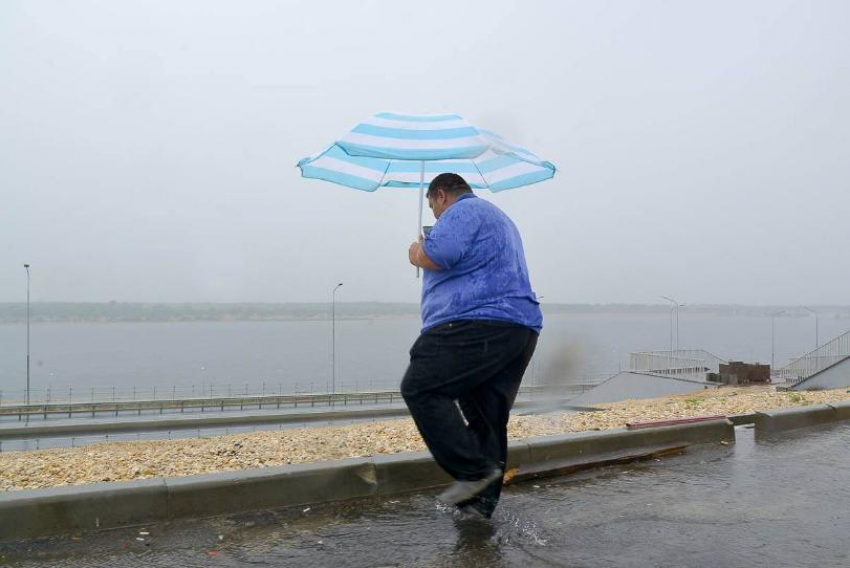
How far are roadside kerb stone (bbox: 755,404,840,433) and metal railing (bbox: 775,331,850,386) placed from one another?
75.8 feet

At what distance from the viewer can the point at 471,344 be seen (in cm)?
348

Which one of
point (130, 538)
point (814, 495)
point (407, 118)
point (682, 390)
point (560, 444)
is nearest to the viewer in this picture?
point (130, 538)

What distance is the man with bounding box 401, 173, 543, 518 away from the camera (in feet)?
11.4

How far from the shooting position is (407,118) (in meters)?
5.52

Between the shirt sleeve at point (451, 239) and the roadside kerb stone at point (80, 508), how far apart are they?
6.12 feet

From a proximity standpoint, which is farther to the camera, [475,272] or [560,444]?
[560,444]

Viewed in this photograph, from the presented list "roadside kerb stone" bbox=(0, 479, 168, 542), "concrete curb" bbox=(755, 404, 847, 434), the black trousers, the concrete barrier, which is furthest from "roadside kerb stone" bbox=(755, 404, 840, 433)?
"roadside kerb stone" bbox=(0, 479, 168, 542)

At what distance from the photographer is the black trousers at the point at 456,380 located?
136 inches

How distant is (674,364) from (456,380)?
110 ft

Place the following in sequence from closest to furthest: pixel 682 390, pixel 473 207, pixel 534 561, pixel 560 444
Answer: pixel 534 561, pixel 473 207, pixel 560 444, pixel 682 390

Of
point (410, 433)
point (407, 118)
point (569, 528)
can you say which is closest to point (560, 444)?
point (569, 528)

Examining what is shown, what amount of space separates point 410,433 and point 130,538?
148 inches

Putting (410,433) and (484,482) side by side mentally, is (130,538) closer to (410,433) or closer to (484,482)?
(484,482)

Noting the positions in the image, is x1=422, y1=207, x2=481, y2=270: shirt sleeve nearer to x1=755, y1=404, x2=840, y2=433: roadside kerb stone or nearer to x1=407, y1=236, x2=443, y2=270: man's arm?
x1=407, y1=236, x2=443, y2=270: man's arm
